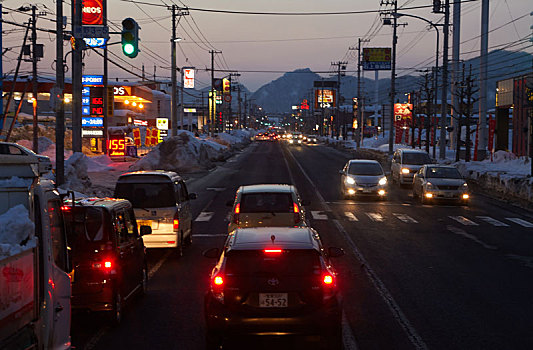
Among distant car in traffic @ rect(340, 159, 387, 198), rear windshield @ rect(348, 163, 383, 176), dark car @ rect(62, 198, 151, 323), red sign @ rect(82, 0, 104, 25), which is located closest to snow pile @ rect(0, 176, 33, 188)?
dark car @ rect(62, 198, 151, 323)

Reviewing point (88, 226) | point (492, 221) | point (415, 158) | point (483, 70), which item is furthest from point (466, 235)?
point (483, 70)

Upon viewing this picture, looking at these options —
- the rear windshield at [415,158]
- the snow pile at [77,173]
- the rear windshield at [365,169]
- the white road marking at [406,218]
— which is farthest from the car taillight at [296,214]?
the rear windshield at [415,158]

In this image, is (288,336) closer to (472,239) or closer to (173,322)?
(173,322)

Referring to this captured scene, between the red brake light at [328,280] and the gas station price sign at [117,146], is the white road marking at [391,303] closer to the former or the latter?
the red brake light at [328,280]

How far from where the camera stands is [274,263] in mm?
7223

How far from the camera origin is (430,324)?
30.6ft

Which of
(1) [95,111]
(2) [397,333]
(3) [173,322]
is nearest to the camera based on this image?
(2) [397,333]

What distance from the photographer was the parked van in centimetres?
1454

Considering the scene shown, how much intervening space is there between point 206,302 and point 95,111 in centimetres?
4788

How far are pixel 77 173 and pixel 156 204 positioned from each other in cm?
1499

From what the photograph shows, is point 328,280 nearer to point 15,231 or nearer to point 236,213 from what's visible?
point 15,231

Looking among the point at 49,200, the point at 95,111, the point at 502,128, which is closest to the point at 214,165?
the point at 95,111

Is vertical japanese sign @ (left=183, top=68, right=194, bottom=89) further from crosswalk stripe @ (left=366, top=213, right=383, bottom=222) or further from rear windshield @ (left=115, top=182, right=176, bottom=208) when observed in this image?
rear windshield @ (left=115, top=182, right=176, bottom=208)

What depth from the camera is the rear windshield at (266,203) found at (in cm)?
1351
